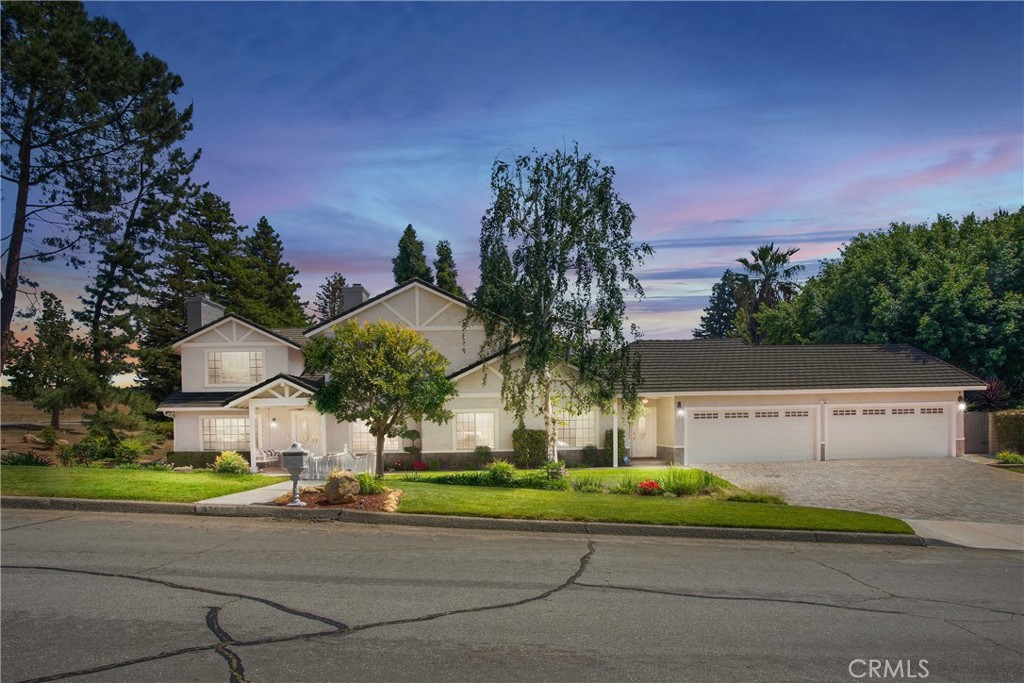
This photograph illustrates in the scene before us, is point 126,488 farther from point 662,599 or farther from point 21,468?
point 662,599

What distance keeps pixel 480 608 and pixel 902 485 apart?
689 inches

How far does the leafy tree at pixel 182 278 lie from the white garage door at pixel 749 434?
23900 millimetres

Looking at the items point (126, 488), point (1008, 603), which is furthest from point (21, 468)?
point (1008, 603)

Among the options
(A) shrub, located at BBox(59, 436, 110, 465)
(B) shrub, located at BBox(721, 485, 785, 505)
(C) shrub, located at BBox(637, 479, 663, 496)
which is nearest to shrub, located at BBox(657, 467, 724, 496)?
(C) shrub, located at BBox(637, 479, 663, 496)

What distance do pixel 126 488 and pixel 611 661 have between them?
12413 millimetres

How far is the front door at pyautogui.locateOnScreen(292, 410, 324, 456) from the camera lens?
90.5 feet

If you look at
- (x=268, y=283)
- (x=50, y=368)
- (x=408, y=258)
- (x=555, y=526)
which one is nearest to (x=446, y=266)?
(x=408, y=258)

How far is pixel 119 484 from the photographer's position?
15.0 meters

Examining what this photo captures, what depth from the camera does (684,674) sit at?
606cm

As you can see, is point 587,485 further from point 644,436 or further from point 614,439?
point 644,436

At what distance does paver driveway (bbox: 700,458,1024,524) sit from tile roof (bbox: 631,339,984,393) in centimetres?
317

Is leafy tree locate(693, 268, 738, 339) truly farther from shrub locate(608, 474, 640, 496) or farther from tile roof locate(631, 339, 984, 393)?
shrub locate(608, 474, 640, 496)

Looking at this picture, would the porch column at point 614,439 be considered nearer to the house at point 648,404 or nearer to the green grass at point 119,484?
the house at point 648,404
